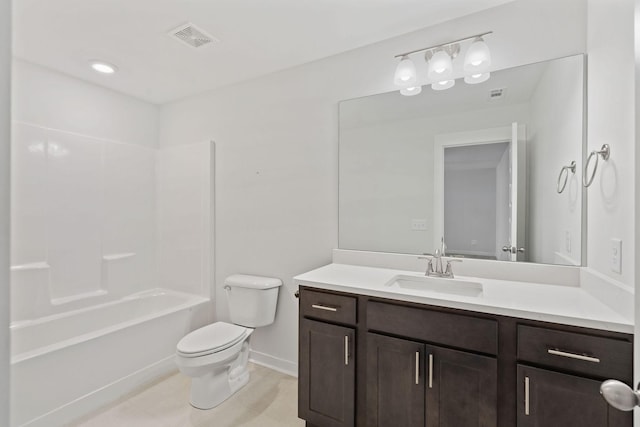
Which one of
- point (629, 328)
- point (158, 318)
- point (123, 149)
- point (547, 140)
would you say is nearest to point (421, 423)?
point (629, 328)

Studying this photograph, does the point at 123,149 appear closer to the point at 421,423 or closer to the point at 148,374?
the point at 148,374

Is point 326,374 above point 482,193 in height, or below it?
below

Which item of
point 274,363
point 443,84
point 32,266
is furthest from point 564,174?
point 32,266

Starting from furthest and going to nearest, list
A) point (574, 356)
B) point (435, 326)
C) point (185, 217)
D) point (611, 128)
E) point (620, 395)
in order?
point (185, 217) < point (435, 326) < point (611, 128) < point (574, 356) < point (620, 395)

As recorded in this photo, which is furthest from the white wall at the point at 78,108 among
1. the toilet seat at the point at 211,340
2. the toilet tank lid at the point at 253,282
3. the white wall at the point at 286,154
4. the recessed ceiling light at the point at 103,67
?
the toilet seat at the point at 211,340

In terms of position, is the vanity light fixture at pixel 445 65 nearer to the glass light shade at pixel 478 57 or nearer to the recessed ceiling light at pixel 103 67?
the glass light shade at pixel 478 57

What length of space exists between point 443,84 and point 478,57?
23cm

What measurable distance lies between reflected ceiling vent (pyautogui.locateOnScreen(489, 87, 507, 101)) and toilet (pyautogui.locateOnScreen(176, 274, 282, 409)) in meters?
1.92

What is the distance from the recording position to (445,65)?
1.79 m

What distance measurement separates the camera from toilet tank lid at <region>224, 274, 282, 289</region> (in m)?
2.36

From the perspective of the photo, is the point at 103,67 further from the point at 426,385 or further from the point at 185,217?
the point at 426,385

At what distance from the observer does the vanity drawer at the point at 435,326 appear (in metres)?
1.26

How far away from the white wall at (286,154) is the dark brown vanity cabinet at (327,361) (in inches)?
25.5

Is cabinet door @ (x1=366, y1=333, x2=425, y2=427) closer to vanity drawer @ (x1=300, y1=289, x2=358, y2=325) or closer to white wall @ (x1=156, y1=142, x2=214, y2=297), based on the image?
vanity drawer @ (x1=300, y1=289, x2=358, y2=325)
